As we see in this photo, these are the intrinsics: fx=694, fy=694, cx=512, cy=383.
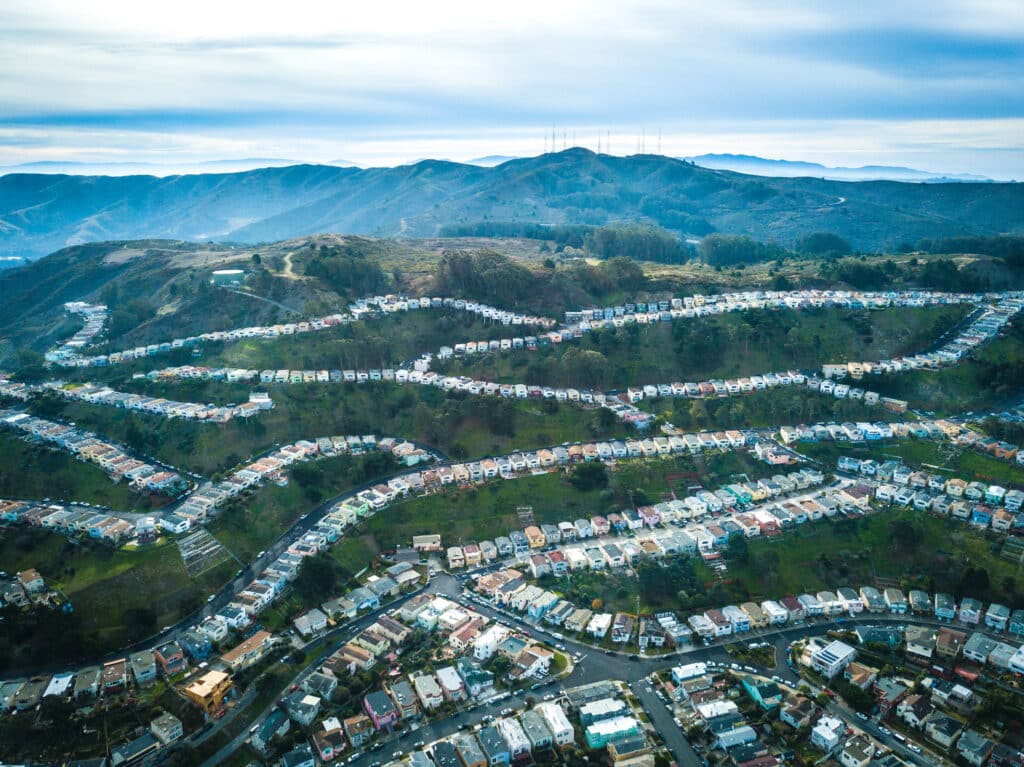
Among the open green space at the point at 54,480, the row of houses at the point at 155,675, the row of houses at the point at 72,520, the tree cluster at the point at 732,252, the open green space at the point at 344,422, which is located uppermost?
the tree cluster at the point at 732,252

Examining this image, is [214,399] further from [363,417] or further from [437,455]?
[437,455]

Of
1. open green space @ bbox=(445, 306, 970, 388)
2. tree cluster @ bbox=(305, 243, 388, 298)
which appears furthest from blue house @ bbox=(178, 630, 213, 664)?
tree cluster @ bbox=(305, 243, 388, 298)

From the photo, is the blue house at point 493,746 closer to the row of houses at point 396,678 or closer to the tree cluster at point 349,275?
the row of houses at point 396,678

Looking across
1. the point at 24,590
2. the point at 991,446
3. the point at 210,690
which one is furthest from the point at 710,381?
the point at 24,590

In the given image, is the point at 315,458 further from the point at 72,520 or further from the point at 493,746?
the point at 493,746

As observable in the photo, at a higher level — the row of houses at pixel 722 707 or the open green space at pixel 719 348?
the open green space at pixel 719 348

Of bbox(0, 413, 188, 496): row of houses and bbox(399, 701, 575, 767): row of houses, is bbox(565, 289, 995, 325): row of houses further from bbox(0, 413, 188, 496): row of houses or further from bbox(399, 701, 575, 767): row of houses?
bbox(399, 701, 575, 767): row of houses

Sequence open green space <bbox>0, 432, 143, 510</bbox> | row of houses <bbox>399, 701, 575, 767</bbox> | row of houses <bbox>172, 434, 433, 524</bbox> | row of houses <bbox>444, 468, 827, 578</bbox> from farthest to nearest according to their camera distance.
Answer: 1. open green space <bbox>0, 432, 143, 510</bbox>
2. row of houses <bbox>172, 434, 433, 524</bbox>
3. row of houses <bbox>444, 468, 827, 578</bbox>
4. row of houses <bbox>399, 701, 575, 767</bbox>

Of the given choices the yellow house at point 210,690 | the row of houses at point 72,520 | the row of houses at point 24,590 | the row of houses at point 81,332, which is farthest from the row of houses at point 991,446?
the row of houses at point 81,332
